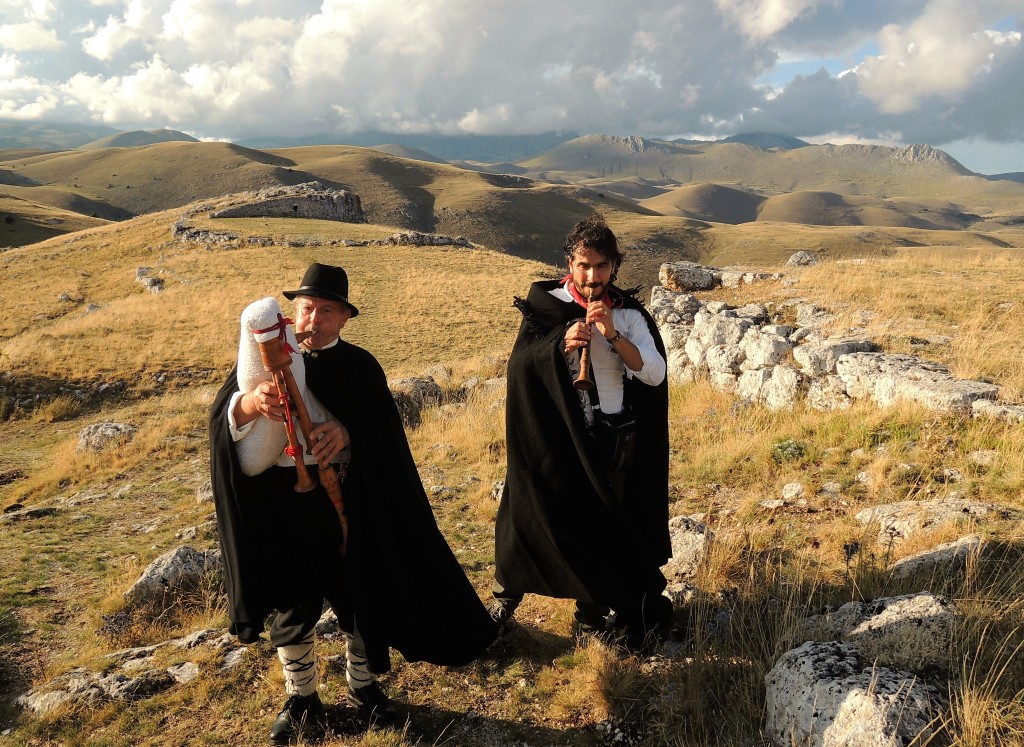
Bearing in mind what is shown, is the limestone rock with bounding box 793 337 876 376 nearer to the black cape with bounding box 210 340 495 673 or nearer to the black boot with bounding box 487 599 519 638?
the black boot with bounding box 487 599 519 638

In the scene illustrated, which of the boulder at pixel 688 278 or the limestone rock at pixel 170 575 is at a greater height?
the boulder at pixel 688 278

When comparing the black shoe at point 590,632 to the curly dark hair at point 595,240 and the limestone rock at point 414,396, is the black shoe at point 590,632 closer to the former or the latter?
the curly dark hair at point 595,240

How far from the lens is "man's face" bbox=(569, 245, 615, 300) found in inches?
121

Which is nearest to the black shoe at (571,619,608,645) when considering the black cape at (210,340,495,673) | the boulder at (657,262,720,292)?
the black cape at (210,340,495,673)

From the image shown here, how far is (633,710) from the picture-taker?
308 centimetres

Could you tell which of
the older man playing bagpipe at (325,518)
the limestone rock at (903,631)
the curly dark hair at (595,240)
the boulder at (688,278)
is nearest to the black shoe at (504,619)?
the older man playing bagpipe at (325,518)

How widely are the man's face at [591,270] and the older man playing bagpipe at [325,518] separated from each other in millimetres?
1250

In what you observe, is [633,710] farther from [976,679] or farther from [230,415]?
[230,415]

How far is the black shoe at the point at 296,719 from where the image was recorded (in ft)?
9.99

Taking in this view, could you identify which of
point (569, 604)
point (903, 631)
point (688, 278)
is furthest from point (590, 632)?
point (688, 278)

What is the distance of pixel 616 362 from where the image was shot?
326 centimetres

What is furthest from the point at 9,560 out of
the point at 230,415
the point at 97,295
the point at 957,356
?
the point at 97,295

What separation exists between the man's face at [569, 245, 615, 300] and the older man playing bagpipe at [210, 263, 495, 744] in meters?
1.25

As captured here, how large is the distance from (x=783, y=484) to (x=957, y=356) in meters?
3.22
